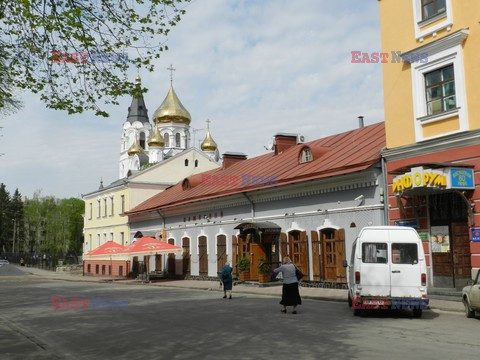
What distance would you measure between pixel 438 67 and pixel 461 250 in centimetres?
594

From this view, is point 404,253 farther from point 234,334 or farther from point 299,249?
point 299,249

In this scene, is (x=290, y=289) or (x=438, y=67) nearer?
(x=290, y=289)

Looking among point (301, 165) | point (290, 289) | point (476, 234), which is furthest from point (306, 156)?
point (290, 289)

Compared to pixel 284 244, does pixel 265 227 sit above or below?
above

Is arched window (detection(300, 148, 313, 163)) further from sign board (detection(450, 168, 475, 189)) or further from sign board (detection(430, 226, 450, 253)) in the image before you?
sign board (detection(450, 168, 475, 189))

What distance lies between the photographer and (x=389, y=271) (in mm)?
12938

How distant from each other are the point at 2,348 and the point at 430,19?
15.7 metres

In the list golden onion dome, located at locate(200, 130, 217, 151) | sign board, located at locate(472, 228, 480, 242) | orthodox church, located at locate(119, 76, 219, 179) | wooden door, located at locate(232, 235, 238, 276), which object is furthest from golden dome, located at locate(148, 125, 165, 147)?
sign board, located at locate(472, 228, 480, 242)

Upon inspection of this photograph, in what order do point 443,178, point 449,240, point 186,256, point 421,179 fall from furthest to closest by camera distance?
1. point 186,256
2. point 449,240
3. point 421,179
4. point 443,178

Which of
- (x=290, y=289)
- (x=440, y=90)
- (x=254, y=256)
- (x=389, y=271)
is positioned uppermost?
(x=440, y=90)

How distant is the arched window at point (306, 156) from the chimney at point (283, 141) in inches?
215

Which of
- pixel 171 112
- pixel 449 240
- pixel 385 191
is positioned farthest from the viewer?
pixel 171 112

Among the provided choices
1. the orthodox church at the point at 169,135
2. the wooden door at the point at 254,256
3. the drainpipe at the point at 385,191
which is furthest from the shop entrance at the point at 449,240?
the orthodox church at the point at 169,135

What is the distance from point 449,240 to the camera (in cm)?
1669
